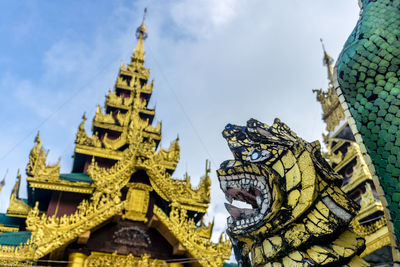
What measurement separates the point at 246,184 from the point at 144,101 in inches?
534

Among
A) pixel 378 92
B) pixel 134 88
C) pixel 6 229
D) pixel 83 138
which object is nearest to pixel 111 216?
pixel 6 229

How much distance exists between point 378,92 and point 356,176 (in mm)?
11377

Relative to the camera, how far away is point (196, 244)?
7582 mm

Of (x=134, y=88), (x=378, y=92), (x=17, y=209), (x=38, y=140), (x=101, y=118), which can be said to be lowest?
(x=378, y=92)

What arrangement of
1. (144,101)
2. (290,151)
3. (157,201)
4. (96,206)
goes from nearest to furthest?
(290,151) < (96,206) < (157,201) < (144,101)

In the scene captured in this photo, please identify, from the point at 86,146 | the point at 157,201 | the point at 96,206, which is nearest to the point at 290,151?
the point at 96,206

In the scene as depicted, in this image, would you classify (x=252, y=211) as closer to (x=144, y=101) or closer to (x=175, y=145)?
(x=175, y=145)

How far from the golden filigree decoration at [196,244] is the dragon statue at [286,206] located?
4.99 metres

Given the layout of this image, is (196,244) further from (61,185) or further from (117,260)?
(61,185)

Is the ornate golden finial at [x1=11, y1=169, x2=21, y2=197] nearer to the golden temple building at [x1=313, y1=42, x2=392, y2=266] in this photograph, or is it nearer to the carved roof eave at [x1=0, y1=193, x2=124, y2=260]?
the carved roof eave at [x1=0, y1=193, x2=124, y2=260]

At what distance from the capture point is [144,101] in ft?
51.3

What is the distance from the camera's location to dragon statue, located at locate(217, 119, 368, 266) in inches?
86.7

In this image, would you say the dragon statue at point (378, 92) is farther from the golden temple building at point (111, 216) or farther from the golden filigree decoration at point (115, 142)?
the golden filigree decoration at point (115, 142)

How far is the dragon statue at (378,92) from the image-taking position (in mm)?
2160
